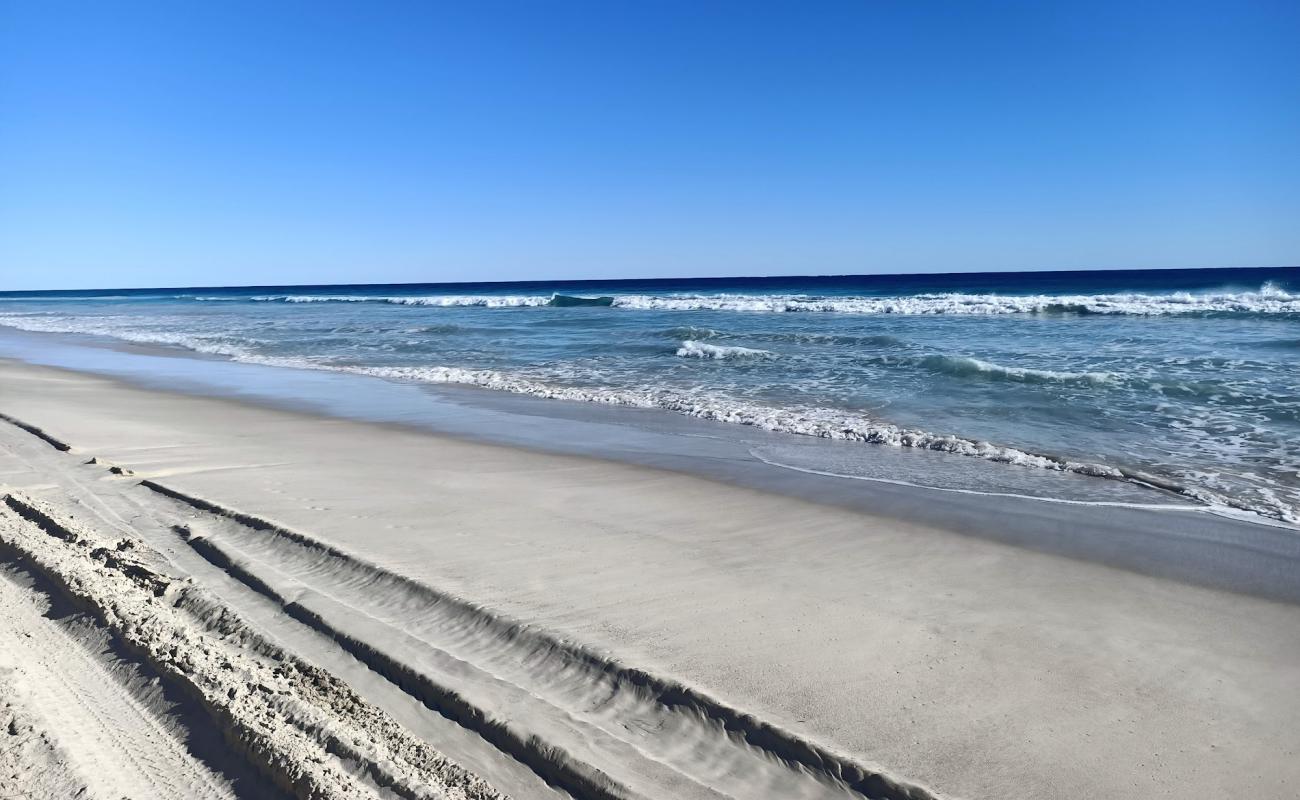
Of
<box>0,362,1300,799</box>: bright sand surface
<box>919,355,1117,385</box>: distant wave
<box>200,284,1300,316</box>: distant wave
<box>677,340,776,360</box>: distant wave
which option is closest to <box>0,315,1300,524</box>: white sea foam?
<box>919,355,1117,385</box>: distant wave

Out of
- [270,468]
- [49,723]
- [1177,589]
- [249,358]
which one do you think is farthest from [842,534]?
[249,358]

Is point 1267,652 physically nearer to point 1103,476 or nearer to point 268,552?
point 1103,476

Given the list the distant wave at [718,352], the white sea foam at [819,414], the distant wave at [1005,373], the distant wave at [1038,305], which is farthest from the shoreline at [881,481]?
the distant wave at [1038,305]

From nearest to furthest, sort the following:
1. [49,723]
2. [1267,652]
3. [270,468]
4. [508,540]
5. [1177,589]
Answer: [49,723], [1267,652], [1177,589], [508,540], [270,468]

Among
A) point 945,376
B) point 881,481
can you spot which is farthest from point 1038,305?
point 881,481

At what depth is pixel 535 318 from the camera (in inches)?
1330

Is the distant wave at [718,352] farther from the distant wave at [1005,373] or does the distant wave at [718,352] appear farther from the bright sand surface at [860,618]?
the bright sand surface at [860,618]

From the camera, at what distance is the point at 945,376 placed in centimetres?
1304

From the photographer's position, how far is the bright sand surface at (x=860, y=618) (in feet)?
8.79

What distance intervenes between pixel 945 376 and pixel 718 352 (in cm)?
576

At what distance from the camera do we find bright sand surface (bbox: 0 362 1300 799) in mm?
2678

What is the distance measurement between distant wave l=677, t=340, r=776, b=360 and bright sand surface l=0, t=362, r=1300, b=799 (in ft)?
34.3

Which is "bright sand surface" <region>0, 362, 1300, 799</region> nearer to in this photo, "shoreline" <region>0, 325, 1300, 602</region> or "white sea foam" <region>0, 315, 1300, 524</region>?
"shoreline" <region>0, 325, 1300, 602</region>

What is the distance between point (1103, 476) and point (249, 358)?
18.8m
